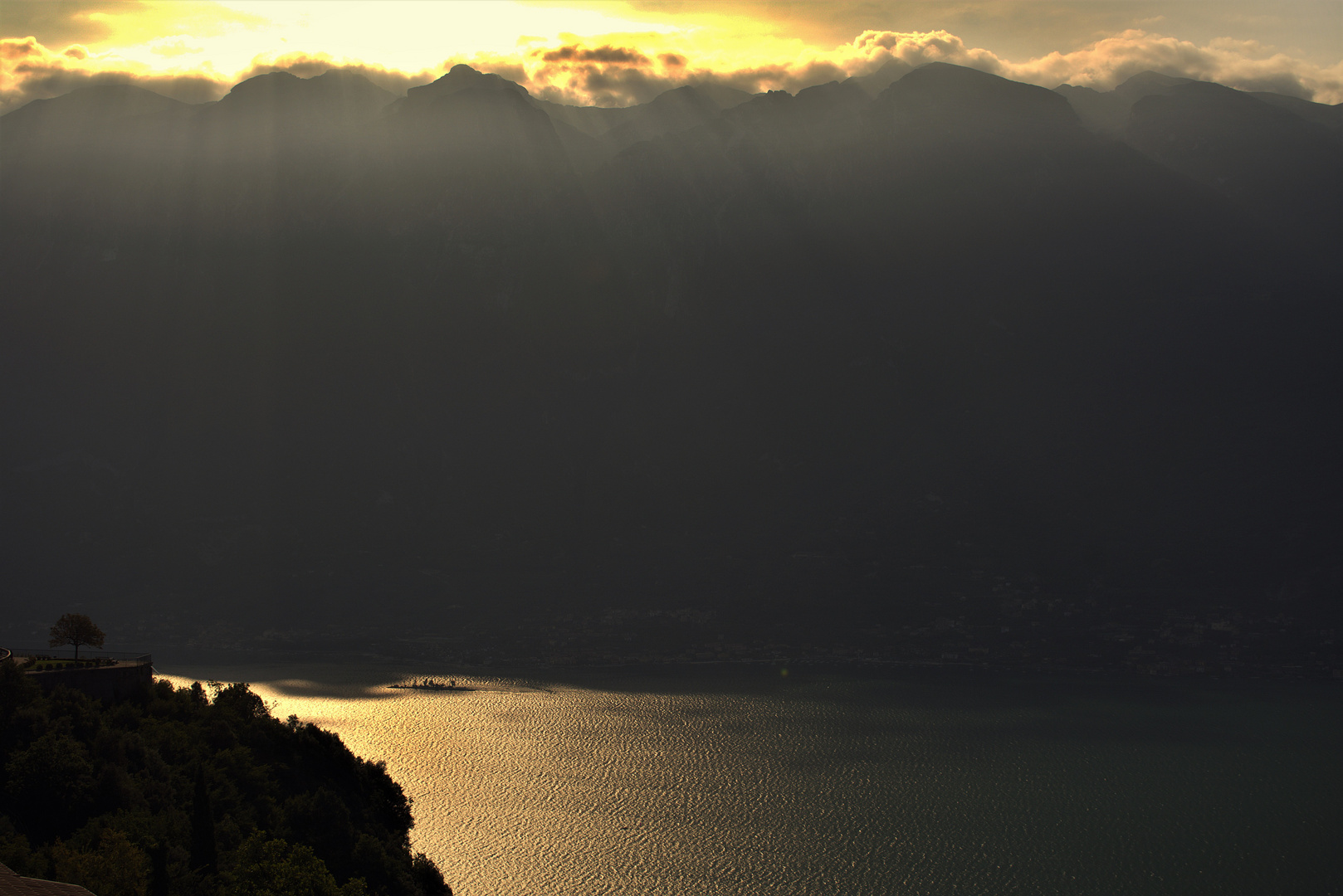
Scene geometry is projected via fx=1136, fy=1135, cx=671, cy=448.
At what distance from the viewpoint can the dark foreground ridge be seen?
4650 centimetres

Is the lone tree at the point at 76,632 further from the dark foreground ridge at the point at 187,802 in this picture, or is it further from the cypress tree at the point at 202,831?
the cypress tree at the point at 202,831

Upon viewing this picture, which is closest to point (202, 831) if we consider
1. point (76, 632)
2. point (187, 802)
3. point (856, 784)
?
point (187, 802)

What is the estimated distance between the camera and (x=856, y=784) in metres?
106

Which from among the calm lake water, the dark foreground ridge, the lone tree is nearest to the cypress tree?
the dark foreground ridge

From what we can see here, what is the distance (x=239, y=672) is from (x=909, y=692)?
10144 centimetres

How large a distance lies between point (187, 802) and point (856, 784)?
6632 cm

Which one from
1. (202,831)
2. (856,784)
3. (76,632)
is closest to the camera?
(202,831)

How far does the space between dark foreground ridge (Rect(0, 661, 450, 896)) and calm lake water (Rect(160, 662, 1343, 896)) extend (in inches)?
781

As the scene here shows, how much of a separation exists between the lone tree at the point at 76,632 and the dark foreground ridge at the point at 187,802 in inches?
245

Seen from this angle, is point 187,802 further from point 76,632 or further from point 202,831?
point 76,632

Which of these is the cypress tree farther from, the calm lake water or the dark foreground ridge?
the calm lake water

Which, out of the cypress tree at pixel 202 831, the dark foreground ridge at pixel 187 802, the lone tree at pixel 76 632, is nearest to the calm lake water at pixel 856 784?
the dark foreground ridge at pixel 187 802

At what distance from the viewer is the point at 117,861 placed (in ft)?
149

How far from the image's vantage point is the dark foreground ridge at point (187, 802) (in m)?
46.5
